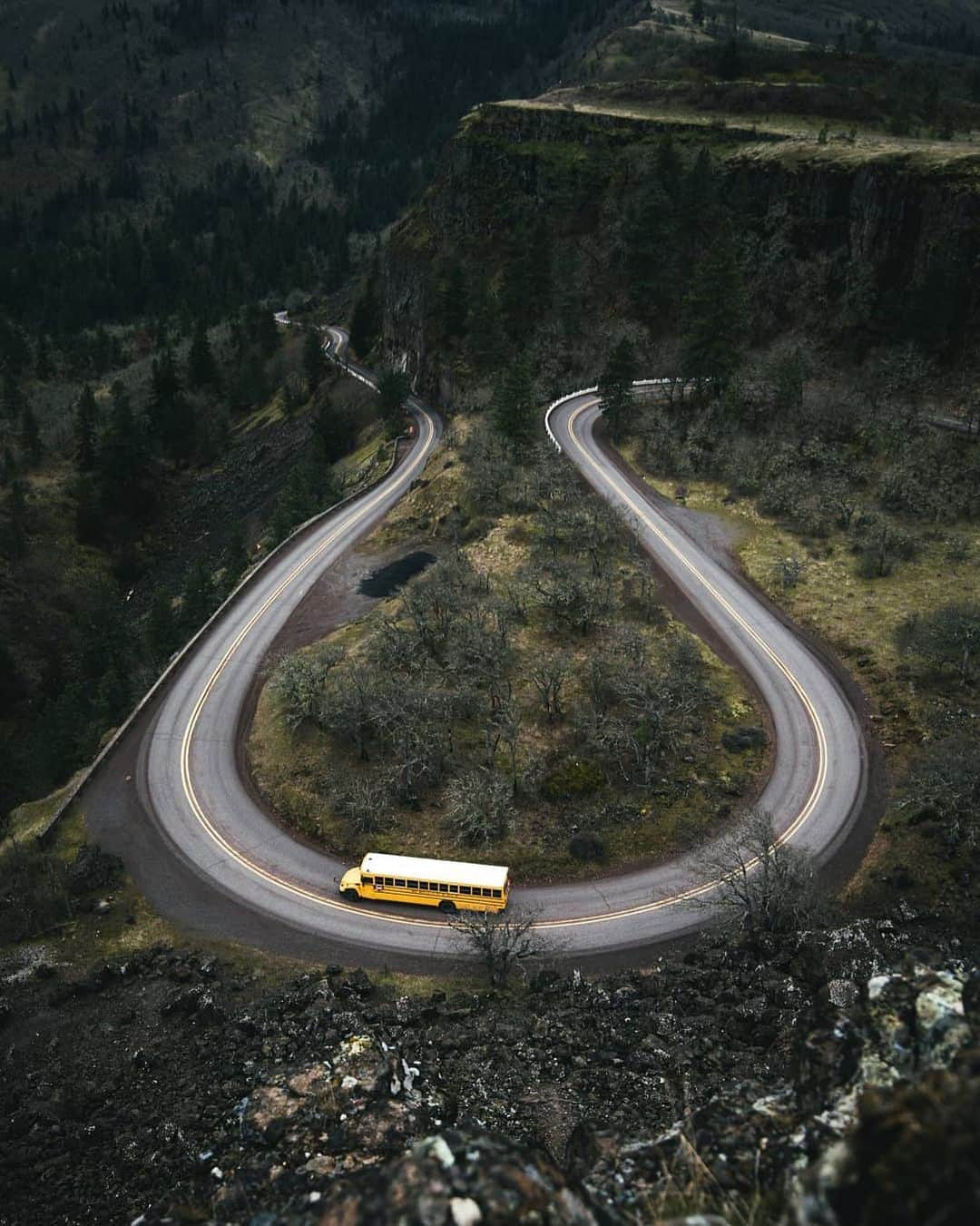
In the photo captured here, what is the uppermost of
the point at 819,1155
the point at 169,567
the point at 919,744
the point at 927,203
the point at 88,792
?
the point at 927,203

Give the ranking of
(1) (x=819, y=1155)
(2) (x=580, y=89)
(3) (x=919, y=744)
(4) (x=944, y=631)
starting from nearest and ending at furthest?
(1) (x=819, y=1155)
(3) (x=919, y=744)
(4) (x=944, y=631)
(2) (x=580, y=89)

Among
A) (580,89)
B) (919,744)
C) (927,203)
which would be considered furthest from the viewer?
(580,89)

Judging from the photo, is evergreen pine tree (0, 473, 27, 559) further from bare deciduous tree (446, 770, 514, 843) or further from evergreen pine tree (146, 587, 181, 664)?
bare deciduous tree (446, 770, 514, 843)

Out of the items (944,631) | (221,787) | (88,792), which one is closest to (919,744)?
(944,631)

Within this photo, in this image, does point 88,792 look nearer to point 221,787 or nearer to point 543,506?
point 221,787

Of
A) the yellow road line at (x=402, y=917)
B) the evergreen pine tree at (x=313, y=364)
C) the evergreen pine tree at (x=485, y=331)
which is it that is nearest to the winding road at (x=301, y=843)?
the yellow road line at (x=402, y=917)

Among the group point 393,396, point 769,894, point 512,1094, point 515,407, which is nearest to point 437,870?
point 512,1094

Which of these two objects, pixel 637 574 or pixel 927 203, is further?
pixel 927 203

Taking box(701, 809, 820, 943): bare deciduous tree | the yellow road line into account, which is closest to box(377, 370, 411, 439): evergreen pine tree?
the yellow road line
